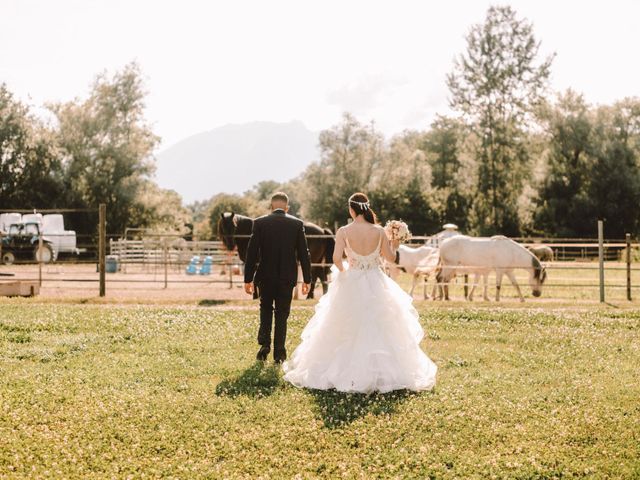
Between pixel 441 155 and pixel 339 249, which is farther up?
pixel 441 155

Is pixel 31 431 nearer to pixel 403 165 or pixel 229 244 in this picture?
pixel 229 244

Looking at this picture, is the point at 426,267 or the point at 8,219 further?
the point at 8,219

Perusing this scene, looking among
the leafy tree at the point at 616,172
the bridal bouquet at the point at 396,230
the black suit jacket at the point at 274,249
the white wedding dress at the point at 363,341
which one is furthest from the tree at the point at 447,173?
the white wedding dress at the point at 363,341

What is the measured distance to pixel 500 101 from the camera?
45875 mm

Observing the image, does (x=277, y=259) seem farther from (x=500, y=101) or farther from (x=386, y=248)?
(x=500, y=101)

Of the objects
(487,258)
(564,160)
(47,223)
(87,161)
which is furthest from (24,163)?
(564,160)

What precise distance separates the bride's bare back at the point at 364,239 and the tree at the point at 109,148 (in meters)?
43.1

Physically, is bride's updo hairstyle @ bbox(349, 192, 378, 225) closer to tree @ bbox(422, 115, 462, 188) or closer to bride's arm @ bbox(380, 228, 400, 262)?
bride's arm @ bbox(380, 228, 400, 262)

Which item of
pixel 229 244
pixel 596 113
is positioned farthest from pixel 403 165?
pixel 229 244

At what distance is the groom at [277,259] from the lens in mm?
8141

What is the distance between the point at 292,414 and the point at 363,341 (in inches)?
53.5

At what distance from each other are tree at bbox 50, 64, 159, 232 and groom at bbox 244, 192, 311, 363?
42195 millimetres

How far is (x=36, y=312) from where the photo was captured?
13.1 m

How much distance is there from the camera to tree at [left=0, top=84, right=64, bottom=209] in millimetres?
47688
